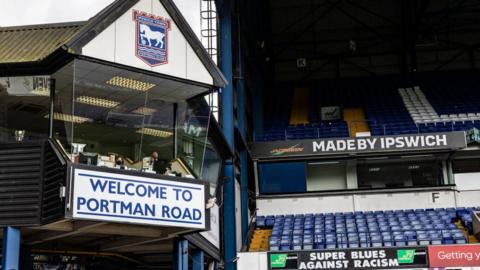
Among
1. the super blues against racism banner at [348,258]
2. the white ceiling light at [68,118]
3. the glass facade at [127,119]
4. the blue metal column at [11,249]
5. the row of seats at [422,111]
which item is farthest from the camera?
the row of seats at [422,111]

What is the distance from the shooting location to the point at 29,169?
15328 millimetres

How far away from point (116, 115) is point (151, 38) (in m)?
2.11

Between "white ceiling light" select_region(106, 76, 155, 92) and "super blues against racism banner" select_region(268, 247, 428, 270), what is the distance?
11.3 metres

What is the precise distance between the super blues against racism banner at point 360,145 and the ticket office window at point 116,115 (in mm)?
14226

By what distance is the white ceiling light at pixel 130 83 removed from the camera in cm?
1645

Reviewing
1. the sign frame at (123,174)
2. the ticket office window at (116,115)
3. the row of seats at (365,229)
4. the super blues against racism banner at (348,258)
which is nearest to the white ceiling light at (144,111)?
the ticket office window at (116,115)

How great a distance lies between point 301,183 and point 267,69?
1348cm

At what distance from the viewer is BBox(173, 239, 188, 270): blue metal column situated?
18.3 m

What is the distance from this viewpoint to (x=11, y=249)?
578 inches

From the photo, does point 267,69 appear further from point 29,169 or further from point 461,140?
point 29,169

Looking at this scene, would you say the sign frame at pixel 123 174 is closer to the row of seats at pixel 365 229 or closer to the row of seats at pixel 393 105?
the row of seats at pixel 365 229

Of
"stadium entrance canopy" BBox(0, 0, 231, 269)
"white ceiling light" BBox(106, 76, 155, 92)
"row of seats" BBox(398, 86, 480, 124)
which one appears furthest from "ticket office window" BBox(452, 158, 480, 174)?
"white ceiling light" BBox(106, 76, 155, 92)

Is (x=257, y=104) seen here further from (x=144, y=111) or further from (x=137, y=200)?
(x=137, y=200)

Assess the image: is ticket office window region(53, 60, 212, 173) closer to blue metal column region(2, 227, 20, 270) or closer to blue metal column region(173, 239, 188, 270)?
blue metal column region(2, 227, 20, 270)
